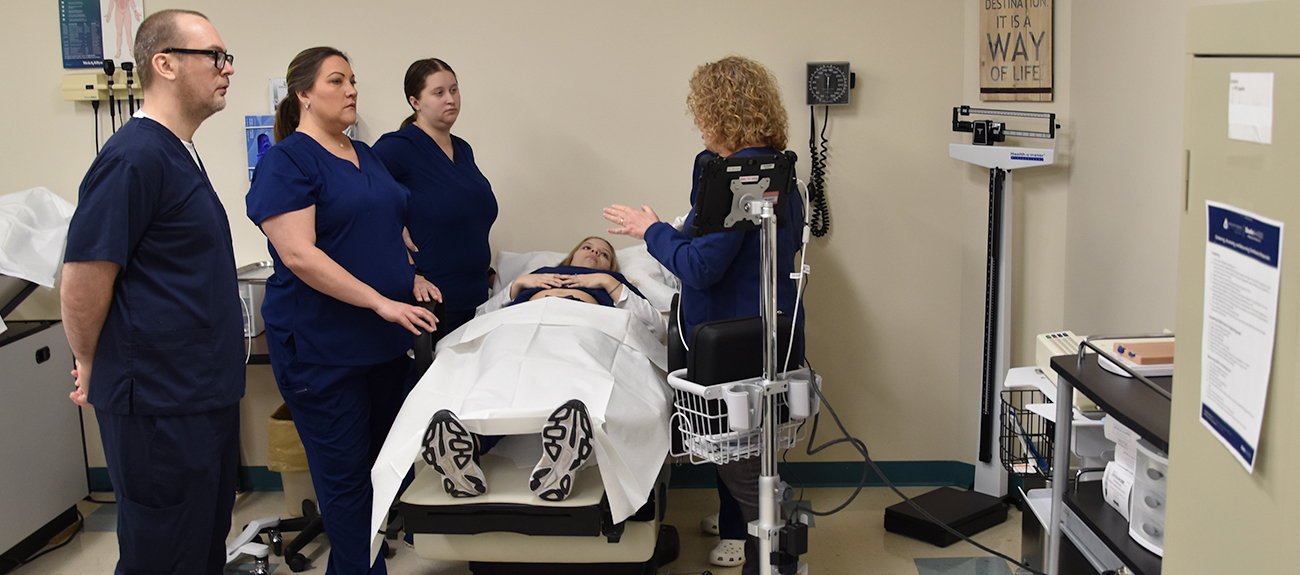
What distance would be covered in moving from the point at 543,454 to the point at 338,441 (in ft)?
2.13

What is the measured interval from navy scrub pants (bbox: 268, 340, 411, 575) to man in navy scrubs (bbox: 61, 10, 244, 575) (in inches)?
12.4

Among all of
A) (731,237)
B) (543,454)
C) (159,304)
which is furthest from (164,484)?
(731,237)

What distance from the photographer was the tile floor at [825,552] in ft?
9.09

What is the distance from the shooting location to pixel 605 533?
2148mm

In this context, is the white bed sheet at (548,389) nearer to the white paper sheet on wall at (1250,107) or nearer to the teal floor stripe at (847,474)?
the teal floor stripe at (847,474)

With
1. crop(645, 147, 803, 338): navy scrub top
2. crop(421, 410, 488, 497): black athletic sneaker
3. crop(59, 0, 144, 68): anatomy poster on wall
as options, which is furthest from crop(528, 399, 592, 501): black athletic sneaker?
crop(59, 0, 144, 68): anatomy poster on wall

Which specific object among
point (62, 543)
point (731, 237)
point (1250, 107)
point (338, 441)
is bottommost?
point (62, 543)

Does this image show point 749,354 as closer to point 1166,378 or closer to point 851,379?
point 1166,378

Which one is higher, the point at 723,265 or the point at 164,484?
the point at 723,265

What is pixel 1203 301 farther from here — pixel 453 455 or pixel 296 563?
pixel 296 563

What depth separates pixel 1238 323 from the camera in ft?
3.37

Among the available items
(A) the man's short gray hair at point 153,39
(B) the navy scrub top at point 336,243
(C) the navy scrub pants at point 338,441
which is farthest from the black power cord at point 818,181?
(A) the man's short gray hair at point 153,39

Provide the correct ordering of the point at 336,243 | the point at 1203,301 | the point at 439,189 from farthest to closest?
the point at 439,189 → the point at 336,243 → the point at 1203,301

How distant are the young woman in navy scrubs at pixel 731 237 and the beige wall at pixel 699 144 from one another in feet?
2.95
